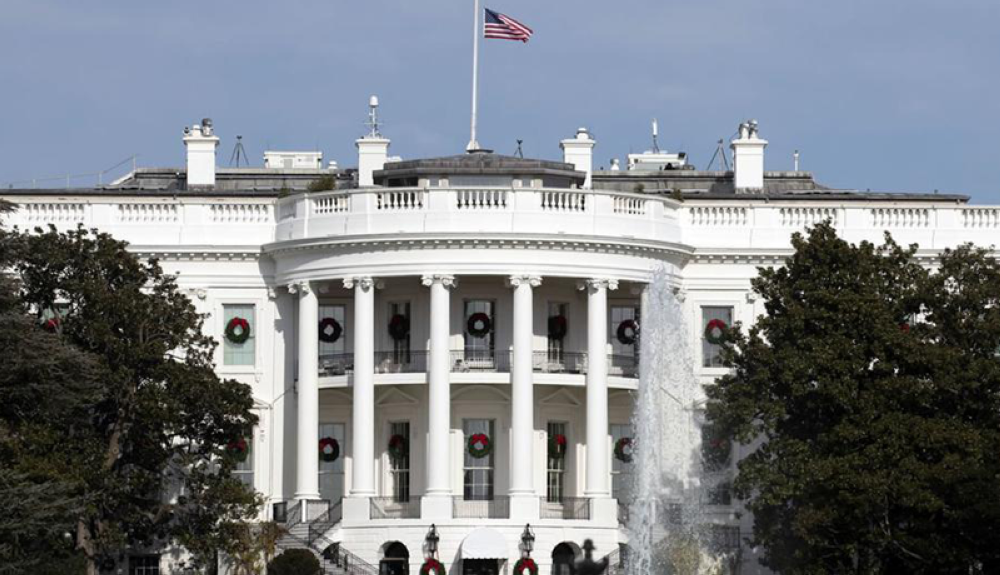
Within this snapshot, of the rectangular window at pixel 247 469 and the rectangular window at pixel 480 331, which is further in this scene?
the rectangular window at pixel 247 469

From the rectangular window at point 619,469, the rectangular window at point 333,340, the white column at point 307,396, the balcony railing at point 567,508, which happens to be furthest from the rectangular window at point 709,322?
the white column at point 307,396

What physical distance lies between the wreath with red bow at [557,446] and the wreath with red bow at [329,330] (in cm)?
735

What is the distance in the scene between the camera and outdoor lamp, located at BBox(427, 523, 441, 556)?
83.9 m

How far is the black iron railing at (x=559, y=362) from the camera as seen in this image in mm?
88500

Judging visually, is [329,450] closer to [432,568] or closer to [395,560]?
[395,560]

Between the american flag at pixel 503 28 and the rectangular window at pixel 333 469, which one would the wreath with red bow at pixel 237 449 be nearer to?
the rectangular window at pixel 333 469

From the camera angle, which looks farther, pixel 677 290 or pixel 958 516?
pixel 677 290

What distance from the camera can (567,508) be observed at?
8725 centimetres

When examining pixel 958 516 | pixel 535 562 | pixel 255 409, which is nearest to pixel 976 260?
pixel 958 516

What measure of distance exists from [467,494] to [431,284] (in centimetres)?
673

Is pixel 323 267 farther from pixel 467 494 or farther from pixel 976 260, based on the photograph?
pixel 976 260

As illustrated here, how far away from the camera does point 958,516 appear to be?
73.7 m

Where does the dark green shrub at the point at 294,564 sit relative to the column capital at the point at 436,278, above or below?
below

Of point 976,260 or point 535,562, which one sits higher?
point 976,260
